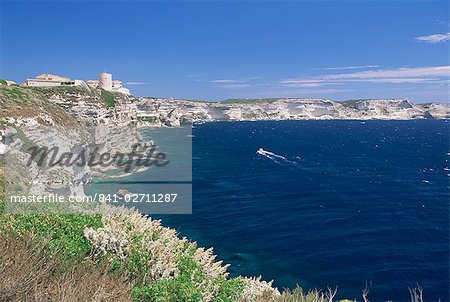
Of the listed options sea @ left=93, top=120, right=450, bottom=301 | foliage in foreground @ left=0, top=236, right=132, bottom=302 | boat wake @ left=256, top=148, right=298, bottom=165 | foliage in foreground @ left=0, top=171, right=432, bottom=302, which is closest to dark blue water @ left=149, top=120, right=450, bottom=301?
sea @ left=93, top=120, right=450, bottom=301

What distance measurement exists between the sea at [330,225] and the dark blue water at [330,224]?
73 millimetres

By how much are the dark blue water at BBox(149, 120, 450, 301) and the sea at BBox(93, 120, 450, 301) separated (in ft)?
0.24

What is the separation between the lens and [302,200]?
39.3m

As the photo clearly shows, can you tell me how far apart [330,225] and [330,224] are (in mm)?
247

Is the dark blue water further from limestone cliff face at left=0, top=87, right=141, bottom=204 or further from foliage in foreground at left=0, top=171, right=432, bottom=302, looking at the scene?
foliage in foreground at left=0, top=171, right=432, bottom=302

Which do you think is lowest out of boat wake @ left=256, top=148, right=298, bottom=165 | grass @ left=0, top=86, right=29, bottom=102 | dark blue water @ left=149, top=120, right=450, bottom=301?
dark blue water @ left=149, top=120, right=450, bottom=301

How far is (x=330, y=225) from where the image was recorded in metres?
31.6

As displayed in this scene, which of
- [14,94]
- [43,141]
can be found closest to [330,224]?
[43,141]

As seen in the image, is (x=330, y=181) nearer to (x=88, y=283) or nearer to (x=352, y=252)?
(x=352, y=252)

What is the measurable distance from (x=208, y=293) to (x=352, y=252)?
2058 cm

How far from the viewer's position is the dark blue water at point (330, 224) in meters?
22.9

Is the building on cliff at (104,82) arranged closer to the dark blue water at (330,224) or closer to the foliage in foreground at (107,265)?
the dark blue water at (330,224)

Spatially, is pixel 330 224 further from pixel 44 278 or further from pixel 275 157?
pixel 275 157

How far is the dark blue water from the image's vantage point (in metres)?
22.9
